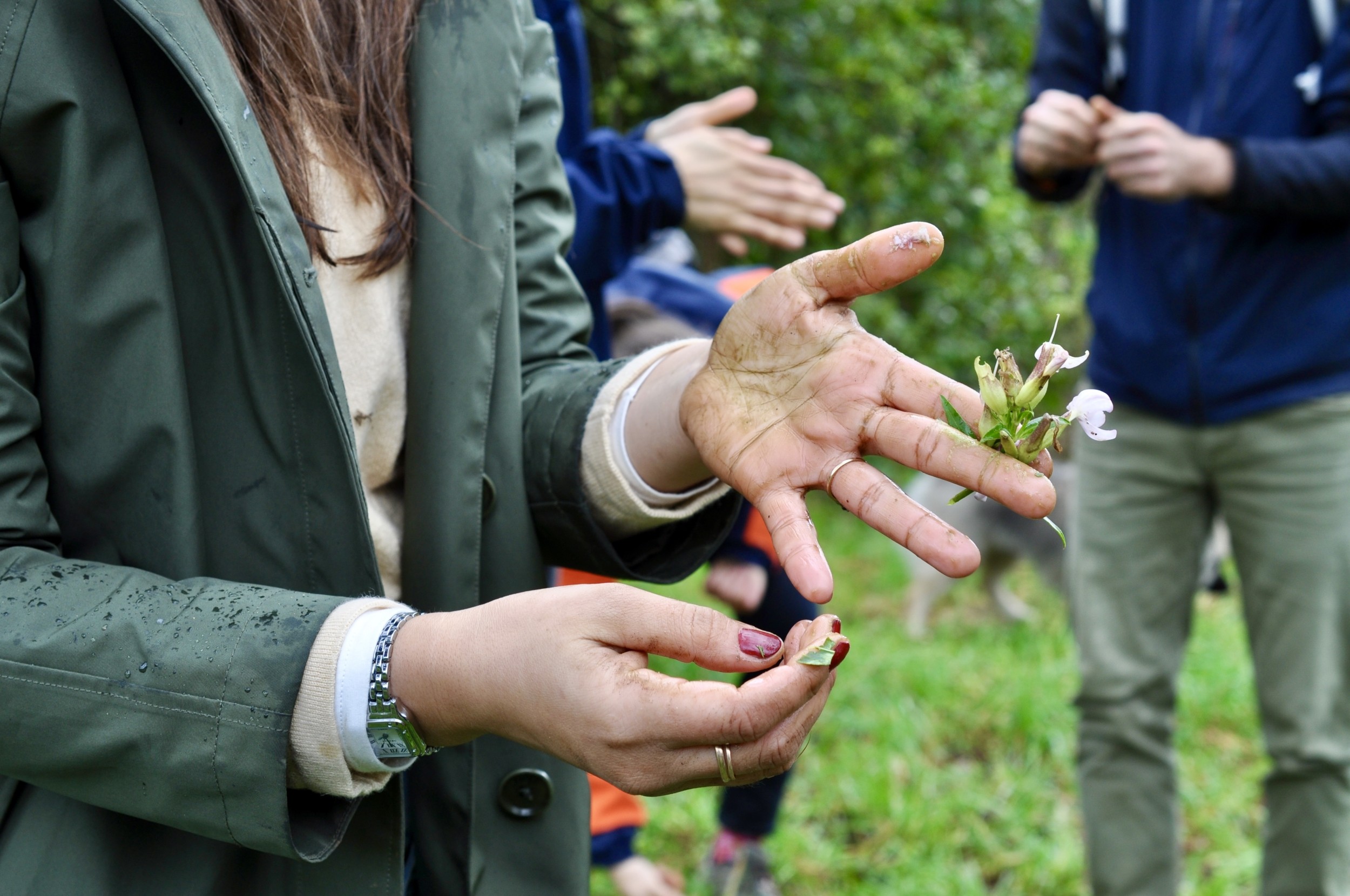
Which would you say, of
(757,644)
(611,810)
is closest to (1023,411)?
(757,644)

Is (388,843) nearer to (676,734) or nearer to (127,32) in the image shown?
(676,734)

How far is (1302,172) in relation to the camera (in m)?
2.66

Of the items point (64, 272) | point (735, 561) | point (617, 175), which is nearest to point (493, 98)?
point (64, 272)

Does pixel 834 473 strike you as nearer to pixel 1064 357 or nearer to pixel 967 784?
pixel 1064 357

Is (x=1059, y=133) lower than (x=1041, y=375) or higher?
lower

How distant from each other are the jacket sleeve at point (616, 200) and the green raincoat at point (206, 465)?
98 cm

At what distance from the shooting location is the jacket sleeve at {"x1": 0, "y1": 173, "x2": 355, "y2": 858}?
1.06m

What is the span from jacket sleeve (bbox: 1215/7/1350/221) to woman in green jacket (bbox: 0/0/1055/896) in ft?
6.08

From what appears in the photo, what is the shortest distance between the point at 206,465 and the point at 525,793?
1.90ft

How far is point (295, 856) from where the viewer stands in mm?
1098

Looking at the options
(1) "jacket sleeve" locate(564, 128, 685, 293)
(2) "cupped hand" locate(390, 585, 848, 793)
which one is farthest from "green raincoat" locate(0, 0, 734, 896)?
(1) "jacket sleeve" locate(564, 128, 685, 293)

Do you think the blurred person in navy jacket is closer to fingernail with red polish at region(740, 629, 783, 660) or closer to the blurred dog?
fingernail with red polish at region(740, 629, 783, 660)

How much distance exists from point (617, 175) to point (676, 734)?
1729 mm

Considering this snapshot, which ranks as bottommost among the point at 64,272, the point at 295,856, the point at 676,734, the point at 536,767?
the point at 536,767
